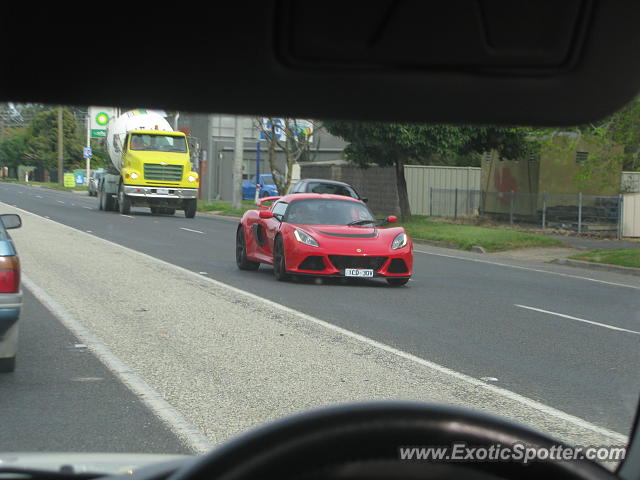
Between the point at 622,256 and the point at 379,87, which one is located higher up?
the point at 379,87

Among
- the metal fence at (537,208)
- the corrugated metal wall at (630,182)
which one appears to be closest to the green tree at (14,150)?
the metal fence at (537,208)

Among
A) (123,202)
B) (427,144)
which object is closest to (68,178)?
(427,144)

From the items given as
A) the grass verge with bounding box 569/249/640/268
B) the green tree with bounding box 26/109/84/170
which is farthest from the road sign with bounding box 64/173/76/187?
the grass verge with bounding box 569/249/640/268

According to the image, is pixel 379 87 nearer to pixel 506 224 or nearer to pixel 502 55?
pixel 502 55

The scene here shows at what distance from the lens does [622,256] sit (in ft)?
70.4

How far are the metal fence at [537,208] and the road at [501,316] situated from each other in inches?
372

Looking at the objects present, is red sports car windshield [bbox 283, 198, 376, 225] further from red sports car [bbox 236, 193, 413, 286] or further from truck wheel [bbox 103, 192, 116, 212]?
truck wheel [bbox 103, 192, 116, 212]

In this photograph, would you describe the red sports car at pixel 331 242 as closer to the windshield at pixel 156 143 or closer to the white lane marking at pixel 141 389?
the white lane marking at pixel 141 389

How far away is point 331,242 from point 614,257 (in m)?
9.41

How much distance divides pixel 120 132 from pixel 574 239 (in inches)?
610

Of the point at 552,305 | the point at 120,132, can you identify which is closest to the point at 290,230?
the point at 552,305

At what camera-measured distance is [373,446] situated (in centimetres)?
188

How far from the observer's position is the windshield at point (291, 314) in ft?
18.3

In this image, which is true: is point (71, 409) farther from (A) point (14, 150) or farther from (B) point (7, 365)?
(A) point (14, 150)
